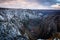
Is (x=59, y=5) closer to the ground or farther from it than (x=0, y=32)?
farther from it

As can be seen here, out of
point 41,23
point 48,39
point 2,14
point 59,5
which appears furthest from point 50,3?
point 2,14

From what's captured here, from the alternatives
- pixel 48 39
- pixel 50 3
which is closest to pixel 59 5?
pixel 50 3

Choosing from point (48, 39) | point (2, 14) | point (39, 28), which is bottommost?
point (48, 39)

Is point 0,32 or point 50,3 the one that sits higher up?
point 50,3

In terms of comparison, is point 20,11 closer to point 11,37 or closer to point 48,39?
point 11,37

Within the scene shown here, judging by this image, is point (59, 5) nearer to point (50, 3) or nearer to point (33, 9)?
point (50, 3)
